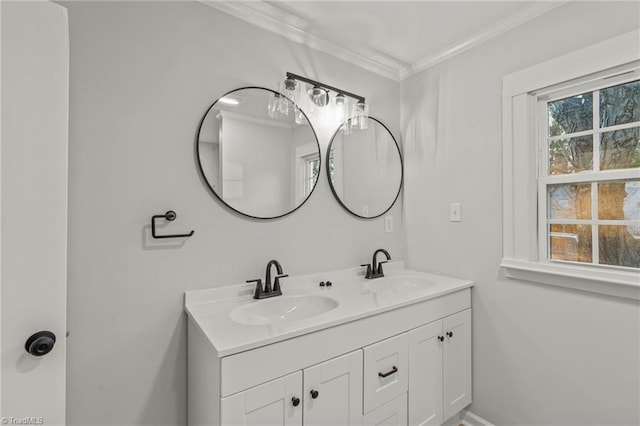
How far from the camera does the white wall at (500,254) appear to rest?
145 cm

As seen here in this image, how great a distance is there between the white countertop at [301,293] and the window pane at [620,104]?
110 centimetres

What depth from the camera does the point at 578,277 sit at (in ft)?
4.93

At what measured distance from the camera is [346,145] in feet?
6.84

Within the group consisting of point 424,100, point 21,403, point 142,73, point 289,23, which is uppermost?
point 289,23

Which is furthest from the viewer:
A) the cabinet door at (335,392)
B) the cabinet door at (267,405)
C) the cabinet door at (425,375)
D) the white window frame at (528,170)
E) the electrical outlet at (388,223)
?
Result: the electrical outlet at (388,223)

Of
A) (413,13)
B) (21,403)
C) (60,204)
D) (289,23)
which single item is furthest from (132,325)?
(413,13)

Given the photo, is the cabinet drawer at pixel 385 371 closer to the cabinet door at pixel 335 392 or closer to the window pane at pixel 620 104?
the cabinet door at pixel 335 392

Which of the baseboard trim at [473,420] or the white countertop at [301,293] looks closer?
the white countertop at [301,293]

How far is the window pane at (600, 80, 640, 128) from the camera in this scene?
144 centimetres

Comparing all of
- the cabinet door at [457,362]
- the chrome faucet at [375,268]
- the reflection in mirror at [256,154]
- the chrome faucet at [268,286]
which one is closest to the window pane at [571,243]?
the cabinet door at [457,362]

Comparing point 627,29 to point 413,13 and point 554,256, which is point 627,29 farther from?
point 554,256

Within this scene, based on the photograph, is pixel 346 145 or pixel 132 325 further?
pixel 346 145

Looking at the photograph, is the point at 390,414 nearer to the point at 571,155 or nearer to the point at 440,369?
the point at 440,369

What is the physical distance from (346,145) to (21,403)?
1856 millimetres
